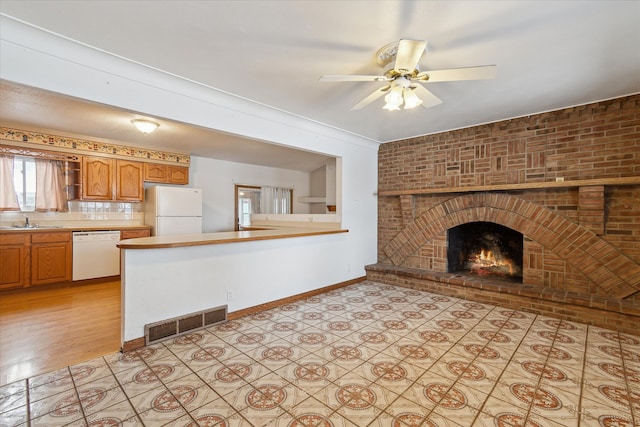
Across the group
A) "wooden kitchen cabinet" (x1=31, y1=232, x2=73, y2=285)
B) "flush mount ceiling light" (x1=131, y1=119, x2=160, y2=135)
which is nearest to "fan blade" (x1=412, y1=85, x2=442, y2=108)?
"flush mount ceiling light" (x1=131, y1=119, x2=160, y2=135)

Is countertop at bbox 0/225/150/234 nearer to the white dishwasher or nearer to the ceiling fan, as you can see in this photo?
the white dishwasher

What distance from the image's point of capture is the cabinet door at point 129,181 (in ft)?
16.1

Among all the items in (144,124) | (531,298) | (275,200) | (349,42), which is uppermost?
(349,42)

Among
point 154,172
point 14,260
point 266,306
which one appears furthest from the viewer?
point 154,172

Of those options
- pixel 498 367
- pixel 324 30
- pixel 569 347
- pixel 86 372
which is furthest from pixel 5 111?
pixel 569 347

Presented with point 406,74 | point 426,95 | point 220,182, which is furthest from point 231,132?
point 220,182

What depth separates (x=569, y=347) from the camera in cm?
242

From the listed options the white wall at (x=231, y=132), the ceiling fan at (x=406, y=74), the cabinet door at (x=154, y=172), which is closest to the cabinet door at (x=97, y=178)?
the cabinet door at (x=154, y=172)

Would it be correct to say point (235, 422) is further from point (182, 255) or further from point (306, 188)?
point (306, 188)

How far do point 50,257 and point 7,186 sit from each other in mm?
1215

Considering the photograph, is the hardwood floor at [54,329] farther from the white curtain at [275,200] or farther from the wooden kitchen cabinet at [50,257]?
the white curtain at [275,200]

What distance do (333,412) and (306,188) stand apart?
641 centimetres

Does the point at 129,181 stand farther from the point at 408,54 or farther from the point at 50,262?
the point at 408,54

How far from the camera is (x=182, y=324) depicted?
2.67 metres
